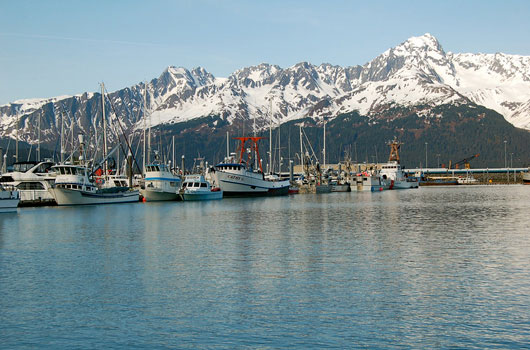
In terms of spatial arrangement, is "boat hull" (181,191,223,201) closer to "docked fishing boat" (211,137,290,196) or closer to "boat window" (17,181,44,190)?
"docked fishing boat" (211,137,290,196)

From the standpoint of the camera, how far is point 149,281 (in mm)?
36844

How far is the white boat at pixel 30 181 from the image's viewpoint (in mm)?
123875

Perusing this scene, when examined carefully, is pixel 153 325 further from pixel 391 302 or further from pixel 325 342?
pixel 391 302

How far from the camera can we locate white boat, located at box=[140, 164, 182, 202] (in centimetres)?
13725

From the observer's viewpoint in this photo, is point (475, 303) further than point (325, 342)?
Yes

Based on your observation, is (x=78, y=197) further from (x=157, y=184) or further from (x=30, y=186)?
(x=157, y=184)

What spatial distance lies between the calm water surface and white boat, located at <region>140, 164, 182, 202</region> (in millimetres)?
73504

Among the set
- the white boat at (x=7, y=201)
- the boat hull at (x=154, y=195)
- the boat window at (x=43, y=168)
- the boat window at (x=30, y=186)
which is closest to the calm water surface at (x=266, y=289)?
the white boat at (x=7, y=201)

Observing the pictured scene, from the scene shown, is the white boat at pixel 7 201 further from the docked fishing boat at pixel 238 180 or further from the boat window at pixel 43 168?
the docked fishing boat at pixel 238 180

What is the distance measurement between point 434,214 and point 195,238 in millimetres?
41986

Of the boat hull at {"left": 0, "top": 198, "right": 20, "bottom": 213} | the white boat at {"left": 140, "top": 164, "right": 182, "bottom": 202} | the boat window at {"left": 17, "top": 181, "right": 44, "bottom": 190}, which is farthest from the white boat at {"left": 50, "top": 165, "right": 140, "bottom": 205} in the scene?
the boat hull at {"left": 0, "top": 198, "right": 20, "bottom": 213}

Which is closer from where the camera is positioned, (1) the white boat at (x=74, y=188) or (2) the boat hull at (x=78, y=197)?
(1) the white boat at (x=74, y=188)

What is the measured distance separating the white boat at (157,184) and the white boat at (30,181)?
1932 centimetres

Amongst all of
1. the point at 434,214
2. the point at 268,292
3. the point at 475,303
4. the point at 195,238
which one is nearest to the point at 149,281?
the point at 268,292
